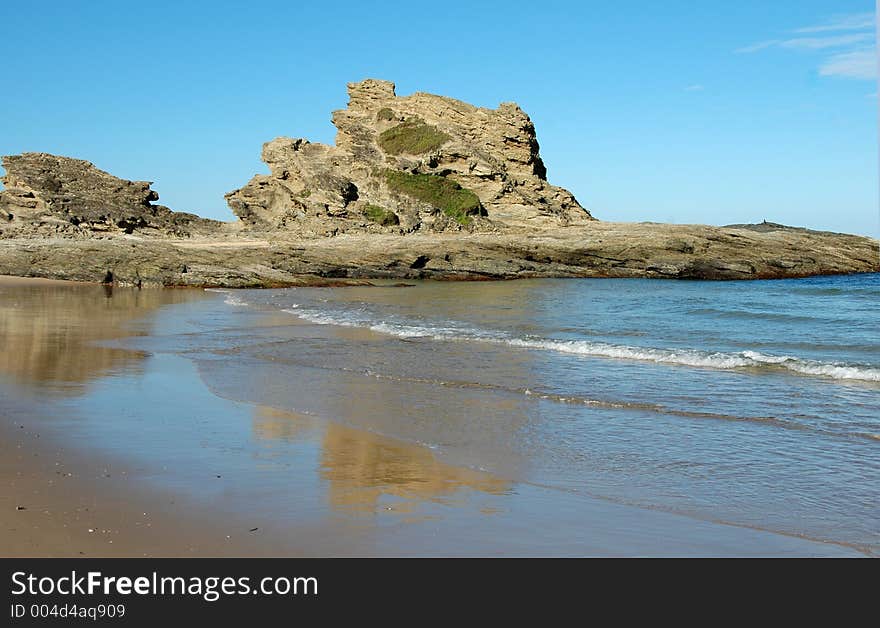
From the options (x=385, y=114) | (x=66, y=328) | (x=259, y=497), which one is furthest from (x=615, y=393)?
(x=385, y=114)

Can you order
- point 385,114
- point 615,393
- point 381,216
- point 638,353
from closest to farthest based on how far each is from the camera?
1. point 615,393
2. point 638,353
3. point 381,216
4. point 385,114

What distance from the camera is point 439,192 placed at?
172ft

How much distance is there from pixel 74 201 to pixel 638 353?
39.9 metres

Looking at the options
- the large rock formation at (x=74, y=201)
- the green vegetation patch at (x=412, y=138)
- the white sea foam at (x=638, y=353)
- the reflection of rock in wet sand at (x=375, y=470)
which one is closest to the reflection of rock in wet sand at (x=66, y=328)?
the reflection of rock in wet sand at (x=375, y=470)

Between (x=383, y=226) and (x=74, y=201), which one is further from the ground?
(x=74, y=201)

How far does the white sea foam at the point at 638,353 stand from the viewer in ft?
42.9

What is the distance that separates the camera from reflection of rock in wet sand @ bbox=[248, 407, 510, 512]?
19.8ft

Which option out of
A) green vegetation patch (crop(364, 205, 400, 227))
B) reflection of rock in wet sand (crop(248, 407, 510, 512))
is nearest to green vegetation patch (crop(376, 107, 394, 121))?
green vegetation patch (crop(364, 205, 400, 227))

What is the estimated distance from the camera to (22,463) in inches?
258

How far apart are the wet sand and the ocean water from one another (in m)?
0.39

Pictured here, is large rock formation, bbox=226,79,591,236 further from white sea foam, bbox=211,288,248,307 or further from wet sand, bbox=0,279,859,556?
wet sand, bbox=0,279,859,556

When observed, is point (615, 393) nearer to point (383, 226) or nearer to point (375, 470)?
point (375, 470)
